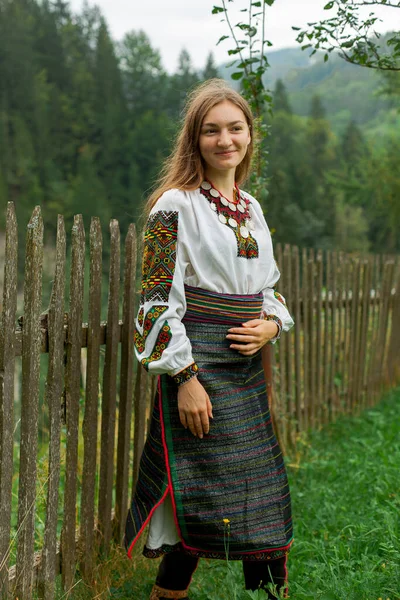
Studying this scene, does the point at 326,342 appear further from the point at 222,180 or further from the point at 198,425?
the point at 198,425

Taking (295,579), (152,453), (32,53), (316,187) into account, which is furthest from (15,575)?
(32,53)

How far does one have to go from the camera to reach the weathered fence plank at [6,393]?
2035mm

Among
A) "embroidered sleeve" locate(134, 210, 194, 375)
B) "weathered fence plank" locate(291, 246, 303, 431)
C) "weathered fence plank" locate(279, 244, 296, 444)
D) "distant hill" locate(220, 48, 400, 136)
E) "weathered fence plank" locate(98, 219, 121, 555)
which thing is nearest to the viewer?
"embroidered sleeve" locate(134, 210, 194, 375)

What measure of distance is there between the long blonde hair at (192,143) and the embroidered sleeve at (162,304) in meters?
0.17

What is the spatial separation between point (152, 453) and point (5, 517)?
0.52 metres

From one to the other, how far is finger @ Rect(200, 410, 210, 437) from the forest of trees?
4411 cm

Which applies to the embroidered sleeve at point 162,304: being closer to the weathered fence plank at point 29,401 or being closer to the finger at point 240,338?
the finger at point 240,338

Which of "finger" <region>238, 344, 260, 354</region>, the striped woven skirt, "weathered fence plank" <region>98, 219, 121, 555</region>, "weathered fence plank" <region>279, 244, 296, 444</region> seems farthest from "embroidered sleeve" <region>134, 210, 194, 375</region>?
"weathered fence plank" <region>279, 244, 296, 444</region>

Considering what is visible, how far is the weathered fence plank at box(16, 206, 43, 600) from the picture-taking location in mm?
2125

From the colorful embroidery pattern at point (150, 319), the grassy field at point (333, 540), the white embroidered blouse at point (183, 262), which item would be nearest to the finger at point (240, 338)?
the white embroidered blouse at point (183, 262)

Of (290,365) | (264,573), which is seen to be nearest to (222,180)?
(264,573)

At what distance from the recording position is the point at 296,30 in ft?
9.73

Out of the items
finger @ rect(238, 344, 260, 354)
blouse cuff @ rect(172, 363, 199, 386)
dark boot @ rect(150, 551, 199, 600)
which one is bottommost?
dark boot @ rect(150, 551, 199, 600)

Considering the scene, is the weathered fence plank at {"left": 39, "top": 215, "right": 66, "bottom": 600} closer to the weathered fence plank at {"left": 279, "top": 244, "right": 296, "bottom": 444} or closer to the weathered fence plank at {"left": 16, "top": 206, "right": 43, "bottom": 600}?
the weathered fence plank at {"left": 16, "top": 206, "right": 43, "bottom": 600}
